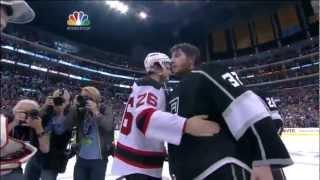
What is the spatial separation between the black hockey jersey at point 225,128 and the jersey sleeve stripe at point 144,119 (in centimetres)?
18

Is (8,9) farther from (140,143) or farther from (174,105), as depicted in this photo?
(140,143)

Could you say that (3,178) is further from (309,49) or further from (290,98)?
(309,49)

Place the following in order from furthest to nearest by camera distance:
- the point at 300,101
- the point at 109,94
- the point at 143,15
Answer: the point at 143,15 → the point at 300,101 → the point at 109,94

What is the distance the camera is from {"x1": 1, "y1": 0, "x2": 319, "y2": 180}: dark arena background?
30344mm

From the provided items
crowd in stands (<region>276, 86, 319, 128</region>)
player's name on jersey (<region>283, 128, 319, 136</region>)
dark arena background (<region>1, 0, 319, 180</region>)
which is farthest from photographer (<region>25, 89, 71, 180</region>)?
dark arena background (<region>1, 0, 319, 180</region>)

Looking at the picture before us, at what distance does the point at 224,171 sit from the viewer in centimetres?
160

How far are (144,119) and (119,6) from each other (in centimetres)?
3043

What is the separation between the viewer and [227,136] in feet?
5.37

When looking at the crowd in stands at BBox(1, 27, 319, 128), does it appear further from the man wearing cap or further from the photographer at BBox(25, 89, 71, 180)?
the man wearing cap

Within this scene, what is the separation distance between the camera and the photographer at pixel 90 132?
126 inches

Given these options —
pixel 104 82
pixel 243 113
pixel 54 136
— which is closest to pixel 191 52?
pixel 243 113

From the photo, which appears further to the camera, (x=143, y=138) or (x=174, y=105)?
(x=143, y=138)

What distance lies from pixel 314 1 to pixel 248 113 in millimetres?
3025

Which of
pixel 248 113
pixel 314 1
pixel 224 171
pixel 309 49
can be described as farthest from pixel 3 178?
pixel 309 49
